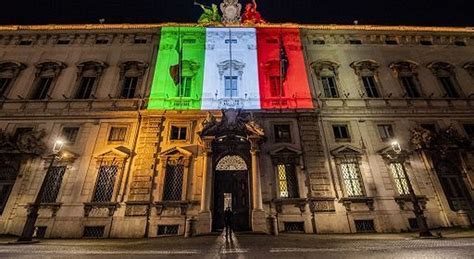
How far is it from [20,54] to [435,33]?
129 ft

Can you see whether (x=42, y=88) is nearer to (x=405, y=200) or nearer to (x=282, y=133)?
(x=282, y=133)

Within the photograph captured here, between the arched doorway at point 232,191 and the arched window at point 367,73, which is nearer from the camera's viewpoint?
the arched doorway at point 232,191

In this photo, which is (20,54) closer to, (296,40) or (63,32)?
(63,32)

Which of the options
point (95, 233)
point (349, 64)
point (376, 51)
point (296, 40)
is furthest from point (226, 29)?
point (95, 233)

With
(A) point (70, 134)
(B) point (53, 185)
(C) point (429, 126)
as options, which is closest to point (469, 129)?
(C) point (429, 126)

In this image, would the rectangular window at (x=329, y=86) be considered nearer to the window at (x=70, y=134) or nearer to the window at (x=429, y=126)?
the window at (x=429, y=126)

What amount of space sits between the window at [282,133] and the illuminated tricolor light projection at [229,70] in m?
1.73

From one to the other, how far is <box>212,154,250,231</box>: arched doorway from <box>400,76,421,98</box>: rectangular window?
51.5 ft

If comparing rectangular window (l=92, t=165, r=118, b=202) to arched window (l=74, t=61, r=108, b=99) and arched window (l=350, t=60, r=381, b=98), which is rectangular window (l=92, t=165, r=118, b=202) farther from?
arched window (l=350, t=60, r=381, b=98)

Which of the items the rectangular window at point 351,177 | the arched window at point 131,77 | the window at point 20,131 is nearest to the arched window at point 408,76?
the rectangular window at point 351,177

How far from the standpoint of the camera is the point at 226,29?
933 inches

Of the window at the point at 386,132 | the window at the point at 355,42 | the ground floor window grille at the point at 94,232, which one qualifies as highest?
the window at the point at 355,42

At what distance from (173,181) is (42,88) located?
14523 mm

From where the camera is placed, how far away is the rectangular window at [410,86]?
21.0m
